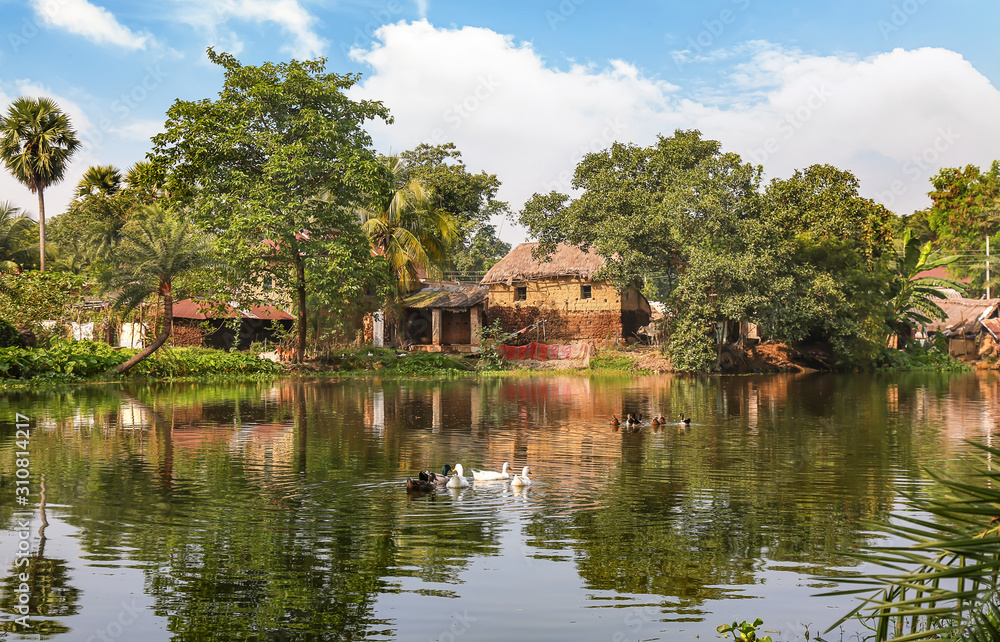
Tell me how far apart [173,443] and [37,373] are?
52.4ft

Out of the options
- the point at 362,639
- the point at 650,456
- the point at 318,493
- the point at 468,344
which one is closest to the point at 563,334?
the point at 468,344

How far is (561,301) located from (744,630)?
41.3 metres

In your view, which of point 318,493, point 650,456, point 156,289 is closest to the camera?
point 318,493

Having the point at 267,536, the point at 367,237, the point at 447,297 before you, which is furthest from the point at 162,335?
the point at 267,536

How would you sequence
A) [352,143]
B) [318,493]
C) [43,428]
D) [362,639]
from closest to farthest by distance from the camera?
1. [362,639]
2. [318,493]
3. [43,428]
4. [352,143]

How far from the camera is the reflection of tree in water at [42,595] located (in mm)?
6340

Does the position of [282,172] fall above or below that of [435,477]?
above

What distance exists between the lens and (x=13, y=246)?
156 feet

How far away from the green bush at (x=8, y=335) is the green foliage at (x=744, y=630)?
97.9 ft

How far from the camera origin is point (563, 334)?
46656 millimetres

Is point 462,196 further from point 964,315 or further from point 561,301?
point 964,315

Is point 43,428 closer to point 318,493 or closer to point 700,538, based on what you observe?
point 318,493

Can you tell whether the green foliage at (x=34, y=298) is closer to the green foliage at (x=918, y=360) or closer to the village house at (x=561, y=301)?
the village house at (x=561, y=301)

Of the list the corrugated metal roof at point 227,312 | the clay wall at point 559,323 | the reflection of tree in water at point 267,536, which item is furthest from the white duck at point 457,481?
the clay wall at point 559,323
